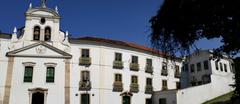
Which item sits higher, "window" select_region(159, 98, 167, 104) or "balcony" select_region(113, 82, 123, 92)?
"balcony" select_region(113, 82, 123, 92)

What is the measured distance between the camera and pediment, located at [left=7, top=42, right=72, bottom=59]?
3566 cm

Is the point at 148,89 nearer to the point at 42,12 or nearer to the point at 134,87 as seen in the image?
the point at 134,87

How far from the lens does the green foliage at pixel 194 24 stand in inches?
380

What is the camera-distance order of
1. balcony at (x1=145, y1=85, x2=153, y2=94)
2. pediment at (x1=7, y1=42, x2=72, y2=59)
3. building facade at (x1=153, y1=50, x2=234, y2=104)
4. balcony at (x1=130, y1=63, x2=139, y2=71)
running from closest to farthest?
pediment at (x1=7, y1=42, x2=72, y2=59), building facade at (x1=153, y1=50, x2=234, y2=104), balcony at (x1=130, y1=63, x2=139, y2=71), balcony at (x1=145, y1=85, x2=153, y2=94)

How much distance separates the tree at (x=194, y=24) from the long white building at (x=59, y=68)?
23.2 meters

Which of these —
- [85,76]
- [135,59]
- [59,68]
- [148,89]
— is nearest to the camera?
[59,68]

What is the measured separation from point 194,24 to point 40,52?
28206mm

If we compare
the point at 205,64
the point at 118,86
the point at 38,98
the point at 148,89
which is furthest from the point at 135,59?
the point at 38,98

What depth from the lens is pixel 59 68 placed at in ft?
120

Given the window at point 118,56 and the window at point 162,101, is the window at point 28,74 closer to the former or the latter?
the window at point 118,56

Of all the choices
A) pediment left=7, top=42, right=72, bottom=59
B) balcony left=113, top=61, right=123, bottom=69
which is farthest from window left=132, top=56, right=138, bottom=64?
pediment left=7, top=42, right=72, bottom=59

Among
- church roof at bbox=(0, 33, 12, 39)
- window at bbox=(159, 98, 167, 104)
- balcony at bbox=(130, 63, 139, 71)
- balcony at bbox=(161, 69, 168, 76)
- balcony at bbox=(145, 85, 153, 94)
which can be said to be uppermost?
church roof at bbox=(0, 33, 12, 39)

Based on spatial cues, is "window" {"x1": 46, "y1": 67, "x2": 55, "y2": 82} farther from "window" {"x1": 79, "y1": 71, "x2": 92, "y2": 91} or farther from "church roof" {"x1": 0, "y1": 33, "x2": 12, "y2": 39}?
"church roof" {"x1": 0, "y1": 33, "x2": 12, "y2": 39}

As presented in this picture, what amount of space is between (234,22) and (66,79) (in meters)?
28.8
